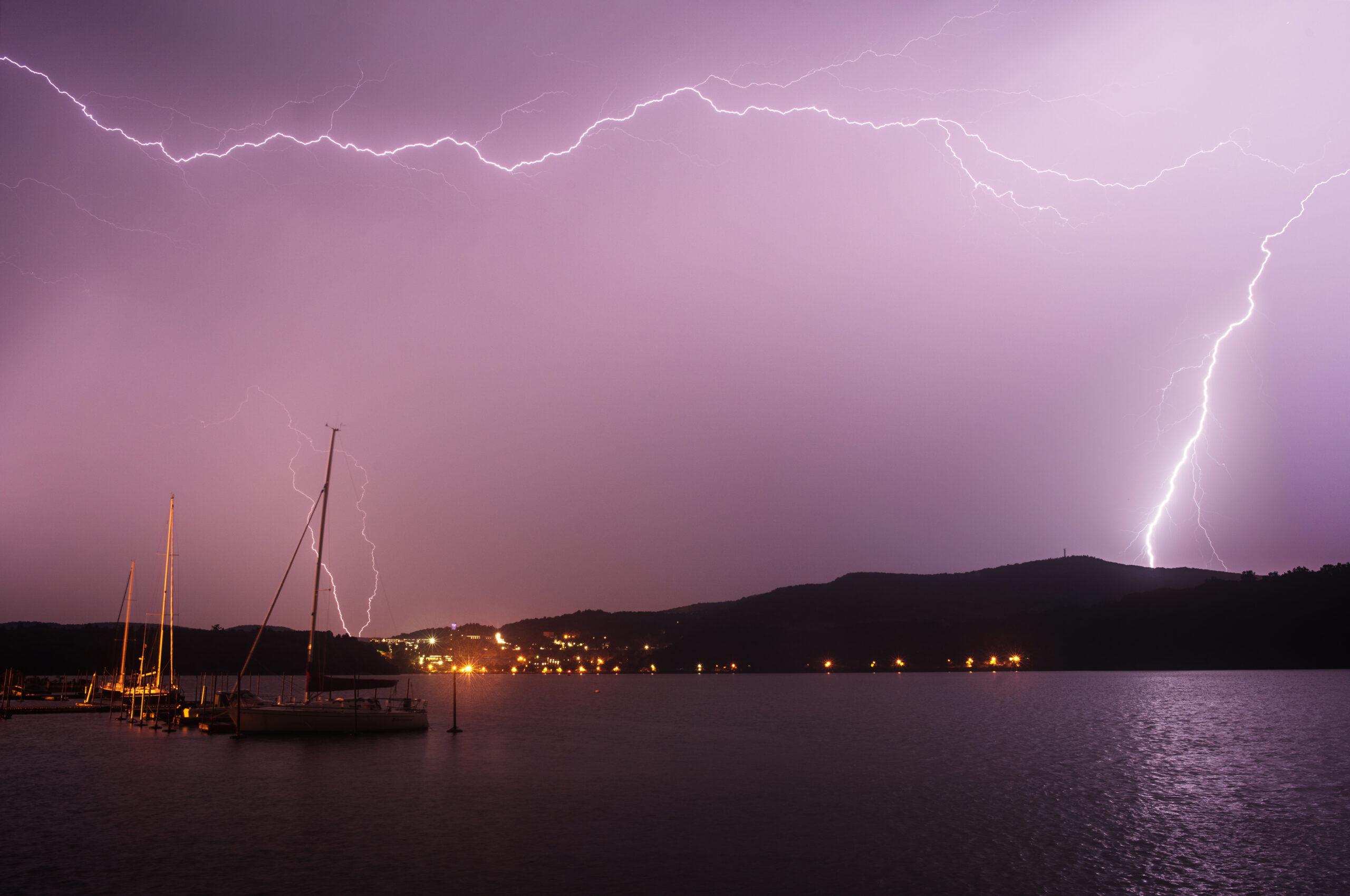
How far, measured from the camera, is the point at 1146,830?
27297 mm

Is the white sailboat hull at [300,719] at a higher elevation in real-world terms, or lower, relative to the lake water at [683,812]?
higher

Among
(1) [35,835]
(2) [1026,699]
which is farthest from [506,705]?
(1) [35,835]

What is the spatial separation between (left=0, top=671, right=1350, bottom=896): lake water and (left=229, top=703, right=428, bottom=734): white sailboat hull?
1113 mm

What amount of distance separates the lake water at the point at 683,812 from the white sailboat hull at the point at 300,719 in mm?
1113

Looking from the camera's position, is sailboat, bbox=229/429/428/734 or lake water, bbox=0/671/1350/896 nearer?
lake water, bbox=0/671/1350/896

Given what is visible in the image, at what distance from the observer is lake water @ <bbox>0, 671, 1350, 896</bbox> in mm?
21422

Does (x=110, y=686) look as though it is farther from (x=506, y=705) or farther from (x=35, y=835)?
(x=35, y=835)

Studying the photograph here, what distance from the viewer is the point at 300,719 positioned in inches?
2045

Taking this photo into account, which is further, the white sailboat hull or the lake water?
the white sailboat hull

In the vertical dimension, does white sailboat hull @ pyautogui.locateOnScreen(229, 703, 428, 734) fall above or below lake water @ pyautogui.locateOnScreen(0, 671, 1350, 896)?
above

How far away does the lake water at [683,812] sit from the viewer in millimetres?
21422

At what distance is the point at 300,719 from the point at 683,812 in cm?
3045

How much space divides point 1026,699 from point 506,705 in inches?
2378

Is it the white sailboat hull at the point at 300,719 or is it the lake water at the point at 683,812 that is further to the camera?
the white sailboat hull at the point at 300,719
